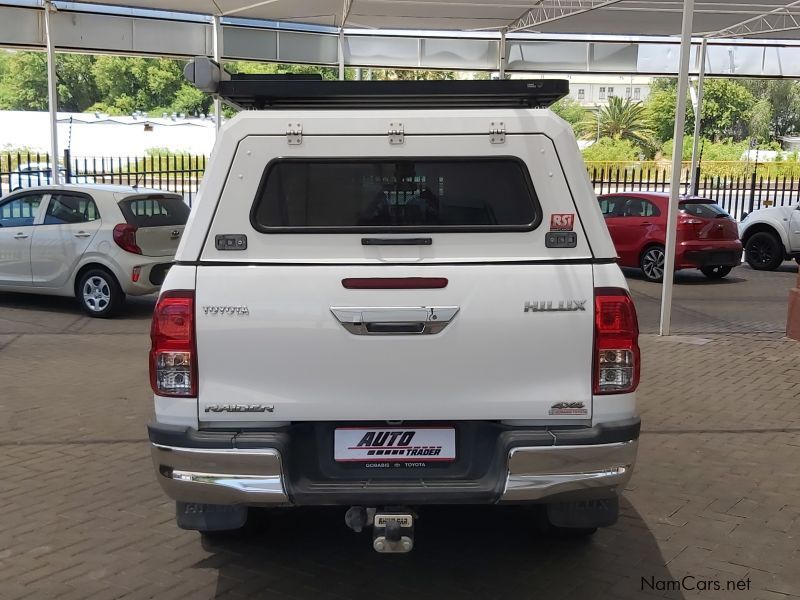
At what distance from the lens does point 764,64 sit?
2269cm

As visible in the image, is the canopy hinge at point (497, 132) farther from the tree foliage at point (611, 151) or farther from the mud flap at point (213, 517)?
the tree foliage at point (611, 151)

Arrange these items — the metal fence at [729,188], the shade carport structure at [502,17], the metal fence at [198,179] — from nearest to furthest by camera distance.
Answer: the shade carport structure at [502,17] → the metal fence at [198,179] → the metal fence at [729,188]

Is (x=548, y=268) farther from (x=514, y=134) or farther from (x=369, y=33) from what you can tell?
(x=369, y=33)

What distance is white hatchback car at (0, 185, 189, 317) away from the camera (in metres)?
10.8

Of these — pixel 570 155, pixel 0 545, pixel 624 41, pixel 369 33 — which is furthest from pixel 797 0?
pixel 0 545

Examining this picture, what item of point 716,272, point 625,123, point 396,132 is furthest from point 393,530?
point 625,123

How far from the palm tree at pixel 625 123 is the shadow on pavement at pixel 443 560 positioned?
70.1 m

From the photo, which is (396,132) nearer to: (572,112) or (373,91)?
(373,91)

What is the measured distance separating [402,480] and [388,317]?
67 centimetres

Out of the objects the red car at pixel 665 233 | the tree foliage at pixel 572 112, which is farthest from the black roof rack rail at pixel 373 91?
the tree foliage at pixel 572 112

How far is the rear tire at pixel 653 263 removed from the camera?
49.4 ft

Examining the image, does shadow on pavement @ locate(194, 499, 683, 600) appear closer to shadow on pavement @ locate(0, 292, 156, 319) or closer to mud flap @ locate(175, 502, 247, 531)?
mud flap @ locate(175, 502, 247, 531)

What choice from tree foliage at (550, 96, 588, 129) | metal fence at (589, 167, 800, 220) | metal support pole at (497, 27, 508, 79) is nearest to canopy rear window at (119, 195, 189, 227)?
metal fence at (589, 167, 800, 220)

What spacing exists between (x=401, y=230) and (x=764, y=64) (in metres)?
22.1
